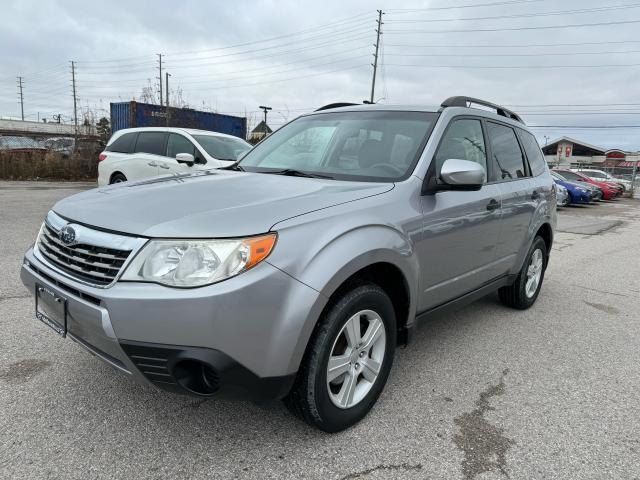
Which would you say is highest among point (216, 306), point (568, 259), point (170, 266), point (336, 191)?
point (336, 191)

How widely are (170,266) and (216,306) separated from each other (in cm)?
27

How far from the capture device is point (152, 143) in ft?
32.3

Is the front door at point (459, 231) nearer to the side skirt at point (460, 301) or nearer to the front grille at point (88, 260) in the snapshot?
the side skirt at point (460, 301)

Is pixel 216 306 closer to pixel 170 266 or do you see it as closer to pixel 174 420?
pixel 170 266

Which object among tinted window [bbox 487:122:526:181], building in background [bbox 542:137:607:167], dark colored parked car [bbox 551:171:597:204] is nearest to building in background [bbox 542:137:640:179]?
building in background [bbox 542:137:607:167]

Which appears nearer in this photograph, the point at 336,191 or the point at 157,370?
the point at 157,370

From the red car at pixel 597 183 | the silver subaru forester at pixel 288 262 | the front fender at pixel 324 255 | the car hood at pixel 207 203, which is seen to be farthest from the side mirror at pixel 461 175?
the red car at pixel 597 183

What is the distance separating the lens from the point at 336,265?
2219mm

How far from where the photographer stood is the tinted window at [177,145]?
9.07 m

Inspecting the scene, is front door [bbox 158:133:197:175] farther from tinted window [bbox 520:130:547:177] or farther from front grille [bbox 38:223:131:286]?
front grille [bbox 38:223:131:286]

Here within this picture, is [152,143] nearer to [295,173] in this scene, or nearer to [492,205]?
[295,173]

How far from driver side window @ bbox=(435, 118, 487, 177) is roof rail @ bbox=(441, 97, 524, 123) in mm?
149

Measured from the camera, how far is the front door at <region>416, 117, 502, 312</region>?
2.94 m

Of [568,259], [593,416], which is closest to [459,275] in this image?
[593,416]
